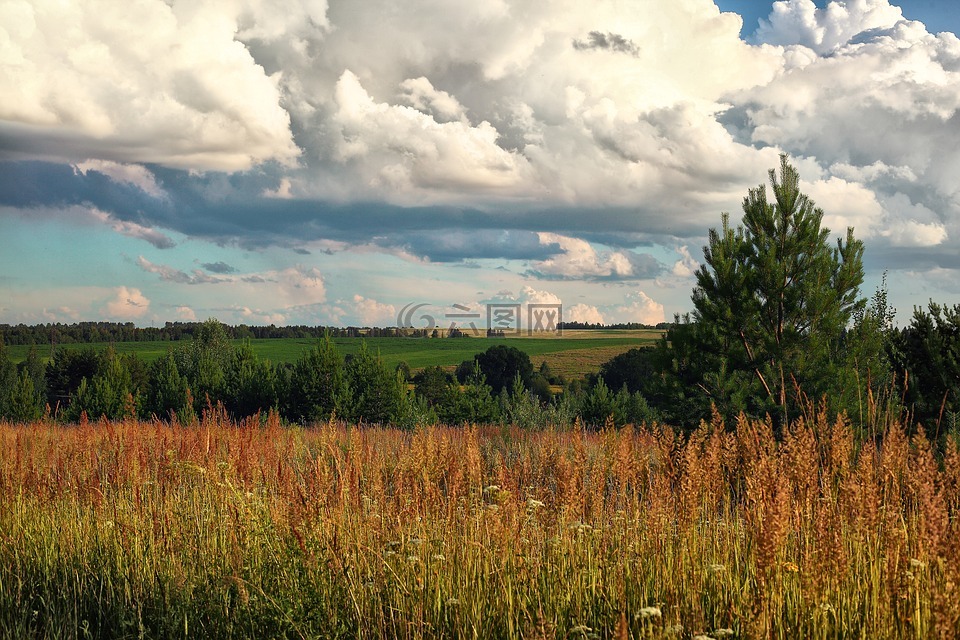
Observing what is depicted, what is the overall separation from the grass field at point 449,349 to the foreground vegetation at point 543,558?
153 feet

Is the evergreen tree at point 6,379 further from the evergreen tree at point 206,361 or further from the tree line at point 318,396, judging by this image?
the evergreen tree at point 206,361

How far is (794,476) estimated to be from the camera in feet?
12.0

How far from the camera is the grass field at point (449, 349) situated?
189 feet

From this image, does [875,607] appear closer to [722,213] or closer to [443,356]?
[722,213]

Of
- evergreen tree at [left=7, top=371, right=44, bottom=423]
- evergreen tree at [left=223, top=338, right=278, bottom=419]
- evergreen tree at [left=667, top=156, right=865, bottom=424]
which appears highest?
evergreen tree at [left=667, top=156, right=865, bottom=424]

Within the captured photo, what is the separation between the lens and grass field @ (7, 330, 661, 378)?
57.8 m

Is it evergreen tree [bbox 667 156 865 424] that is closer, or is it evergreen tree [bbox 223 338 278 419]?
evergreen tree [bbox 667 156 865 424]

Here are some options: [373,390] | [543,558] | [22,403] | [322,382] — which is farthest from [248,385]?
[543,558]

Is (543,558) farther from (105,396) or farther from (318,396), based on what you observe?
(105,396)

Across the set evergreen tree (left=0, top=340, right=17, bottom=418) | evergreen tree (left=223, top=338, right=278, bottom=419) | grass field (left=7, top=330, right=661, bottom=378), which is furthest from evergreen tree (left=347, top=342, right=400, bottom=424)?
grass field (left=7, top=330, right=661, bottom=378)

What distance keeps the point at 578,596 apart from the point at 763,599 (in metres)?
1.17

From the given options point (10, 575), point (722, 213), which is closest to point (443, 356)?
point (722, 213)

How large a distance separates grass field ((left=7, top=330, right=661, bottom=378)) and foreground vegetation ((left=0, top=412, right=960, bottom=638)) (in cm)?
4656

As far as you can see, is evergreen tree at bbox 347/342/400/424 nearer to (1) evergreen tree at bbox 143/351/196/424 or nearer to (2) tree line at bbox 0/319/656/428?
(2) tree line at bbox 0/319/656/428
